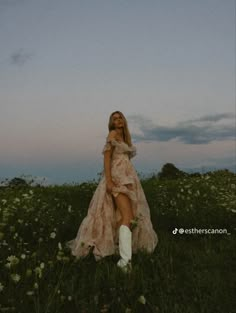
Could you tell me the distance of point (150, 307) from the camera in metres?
7.25

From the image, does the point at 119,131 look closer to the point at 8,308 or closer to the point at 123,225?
the point at 123,225

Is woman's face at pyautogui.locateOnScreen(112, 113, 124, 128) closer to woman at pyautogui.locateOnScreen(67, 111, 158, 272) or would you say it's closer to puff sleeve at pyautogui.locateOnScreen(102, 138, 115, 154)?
woman at pyautogui.locateOnScreen(67, 111, 158, 272)

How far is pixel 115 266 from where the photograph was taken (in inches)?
348

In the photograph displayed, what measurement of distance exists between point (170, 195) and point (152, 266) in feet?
23.2

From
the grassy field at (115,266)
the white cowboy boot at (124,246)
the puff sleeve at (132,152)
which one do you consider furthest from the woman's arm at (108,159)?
the grassy field at (115,266)

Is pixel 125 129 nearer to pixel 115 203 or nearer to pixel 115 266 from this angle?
pixel 115 203

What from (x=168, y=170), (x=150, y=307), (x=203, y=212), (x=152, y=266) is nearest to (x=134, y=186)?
(x=152, y=266)

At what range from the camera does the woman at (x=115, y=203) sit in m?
9.70

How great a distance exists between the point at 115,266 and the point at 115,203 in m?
1.51

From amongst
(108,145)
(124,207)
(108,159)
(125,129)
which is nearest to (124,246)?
(124,207)

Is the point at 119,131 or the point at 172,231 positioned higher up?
the point at 119,131

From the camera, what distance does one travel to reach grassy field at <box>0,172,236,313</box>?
23.9 ft

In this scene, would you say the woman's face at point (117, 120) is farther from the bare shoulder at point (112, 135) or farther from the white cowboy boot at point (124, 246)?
the white cowboy boot at point (124, 246)

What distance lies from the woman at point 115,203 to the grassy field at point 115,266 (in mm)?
312
